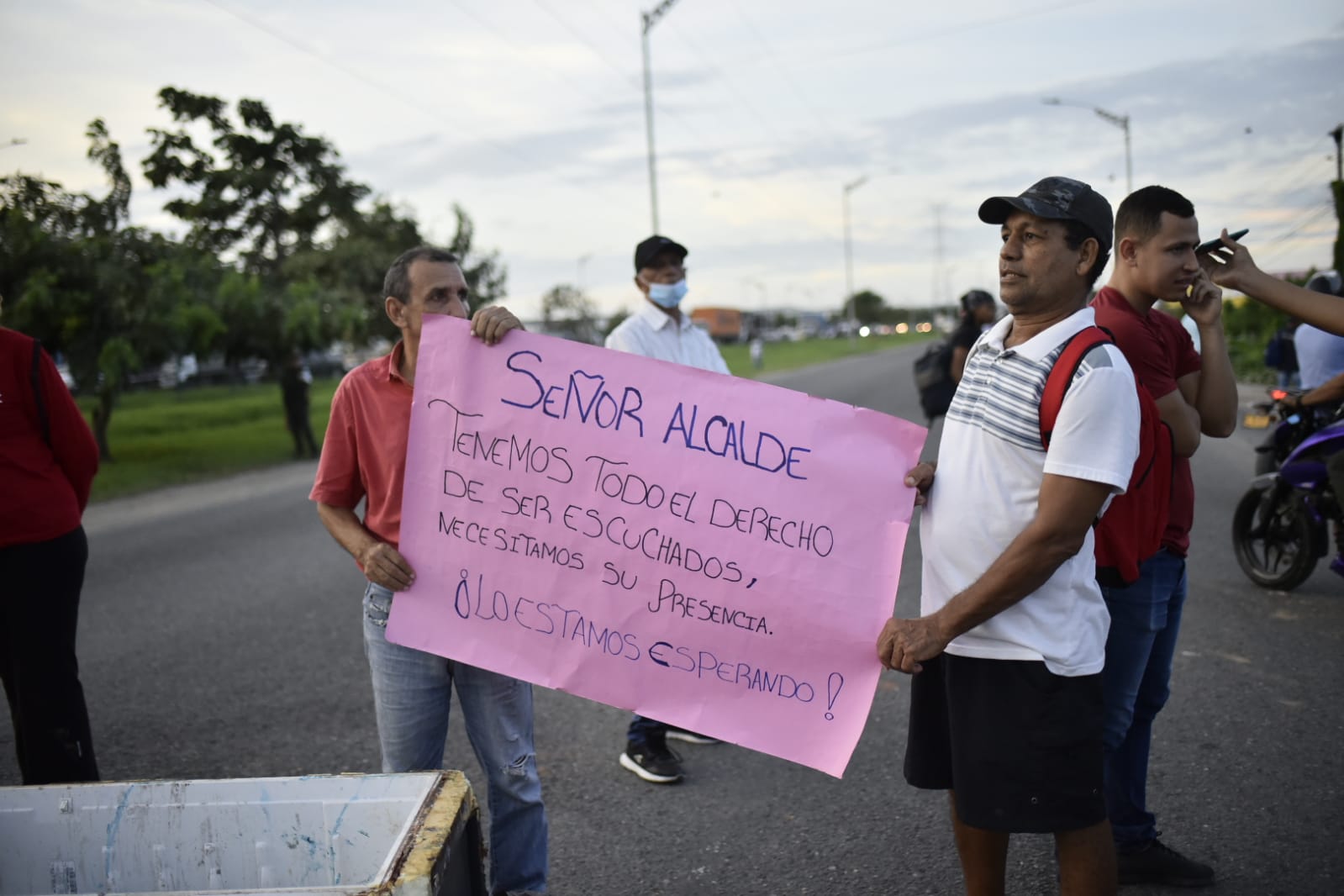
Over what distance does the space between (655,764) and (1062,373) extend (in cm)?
263

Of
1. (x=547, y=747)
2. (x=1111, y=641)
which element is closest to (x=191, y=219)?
(x=547, y=747)

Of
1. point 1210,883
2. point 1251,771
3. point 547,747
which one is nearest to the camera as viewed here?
point 1210,883

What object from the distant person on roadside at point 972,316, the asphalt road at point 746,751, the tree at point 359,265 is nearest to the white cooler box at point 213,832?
the asphalt road at point 746,751

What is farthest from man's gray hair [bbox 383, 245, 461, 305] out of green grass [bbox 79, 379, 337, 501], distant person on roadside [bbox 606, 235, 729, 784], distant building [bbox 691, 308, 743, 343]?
distant building [bbox 691, 308, 743, 343]

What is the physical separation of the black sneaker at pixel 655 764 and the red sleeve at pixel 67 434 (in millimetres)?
2285

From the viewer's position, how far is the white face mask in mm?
4727

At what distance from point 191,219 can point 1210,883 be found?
36.9m

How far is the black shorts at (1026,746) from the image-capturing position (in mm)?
2471

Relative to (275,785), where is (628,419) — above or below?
above

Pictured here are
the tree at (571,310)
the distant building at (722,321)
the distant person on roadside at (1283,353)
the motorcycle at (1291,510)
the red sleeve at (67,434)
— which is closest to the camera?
the red sleeve at (67,434)

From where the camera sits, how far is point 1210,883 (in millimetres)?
3305

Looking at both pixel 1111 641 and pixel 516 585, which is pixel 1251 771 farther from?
pixel 516 585

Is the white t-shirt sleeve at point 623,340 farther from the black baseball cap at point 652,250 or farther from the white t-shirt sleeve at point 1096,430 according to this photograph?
the white t-shirt sleeve at point 1096,430

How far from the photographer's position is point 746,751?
15.2 ft
